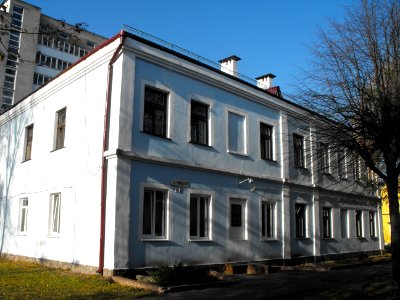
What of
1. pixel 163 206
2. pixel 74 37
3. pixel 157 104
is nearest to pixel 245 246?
pixel 163 206

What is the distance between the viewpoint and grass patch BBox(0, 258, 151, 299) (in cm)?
969

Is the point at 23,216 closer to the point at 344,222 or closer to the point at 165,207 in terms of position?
the point at 165,207

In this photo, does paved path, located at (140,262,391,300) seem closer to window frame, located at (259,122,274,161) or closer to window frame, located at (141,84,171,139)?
window frame, located at (259,122,274,161)

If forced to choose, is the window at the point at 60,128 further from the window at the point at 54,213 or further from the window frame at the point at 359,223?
the window frame at the point at 359,223

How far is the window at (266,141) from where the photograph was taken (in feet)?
61.4

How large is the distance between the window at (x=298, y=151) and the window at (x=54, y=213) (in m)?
10.8

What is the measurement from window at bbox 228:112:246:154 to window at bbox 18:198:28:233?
28.8 feet

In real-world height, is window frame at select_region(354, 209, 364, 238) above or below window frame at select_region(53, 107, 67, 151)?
below

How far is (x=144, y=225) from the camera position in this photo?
1318cm

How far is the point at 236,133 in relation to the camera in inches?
677

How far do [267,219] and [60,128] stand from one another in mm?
9031

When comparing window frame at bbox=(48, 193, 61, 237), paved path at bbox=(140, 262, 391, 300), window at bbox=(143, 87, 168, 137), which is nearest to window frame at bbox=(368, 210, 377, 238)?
paved path at bbox=(140, 262, 391, 300)

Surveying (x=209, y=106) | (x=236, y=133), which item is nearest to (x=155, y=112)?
(x=209, y=106)

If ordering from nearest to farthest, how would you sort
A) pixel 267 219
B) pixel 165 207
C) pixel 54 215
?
pixel 165 207 < pixel 54 215 < pixel 267 219
